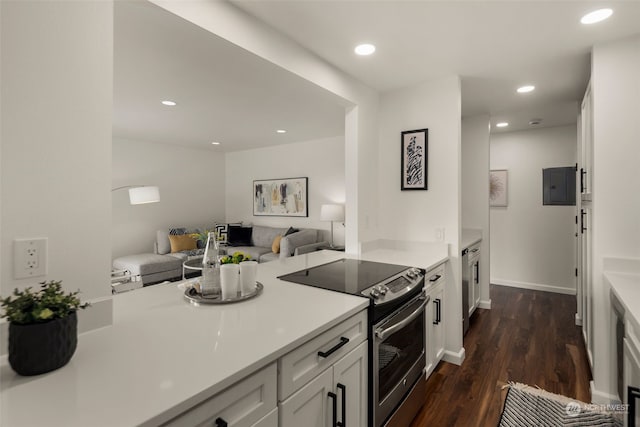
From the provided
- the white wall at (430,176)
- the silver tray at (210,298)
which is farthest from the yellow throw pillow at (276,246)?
the silver tray at (210,298)

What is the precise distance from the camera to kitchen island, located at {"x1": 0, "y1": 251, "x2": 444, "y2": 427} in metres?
0.70

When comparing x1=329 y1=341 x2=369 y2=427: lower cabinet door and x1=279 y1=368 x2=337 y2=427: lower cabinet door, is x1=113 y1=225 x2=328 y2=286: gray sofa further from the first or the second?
x1=279 y1=368 x2=337 y2=427: lower cabinet door

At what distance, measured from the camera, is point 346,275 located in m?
1.92

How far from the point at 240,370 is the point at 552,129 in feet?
17.4

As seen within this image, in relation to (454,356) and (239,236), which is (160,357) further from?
(239,236)

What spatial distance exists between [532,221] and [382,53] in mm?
3803

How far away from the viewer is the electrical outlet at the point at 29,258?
954 mm

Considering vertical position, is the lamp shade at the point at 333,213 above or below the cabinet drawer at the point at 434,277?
above

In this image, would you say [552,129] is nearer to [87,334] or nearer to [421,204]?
[421,204]

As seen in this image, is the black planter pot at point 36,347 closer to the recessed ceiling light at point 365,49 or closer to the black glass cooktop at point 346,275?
the black glass cooktop at point 346,275

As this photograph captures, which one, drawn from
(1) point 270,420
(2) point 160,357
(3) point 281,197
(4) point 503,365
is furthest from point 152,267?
(4) point 503,365

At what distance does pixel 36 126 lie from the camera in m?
0.99

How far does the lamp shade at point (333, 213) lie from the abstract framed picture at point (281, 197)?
0.95 m

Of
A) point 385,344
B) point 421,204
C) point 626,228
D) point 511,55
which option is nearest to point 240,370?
point 385,344
